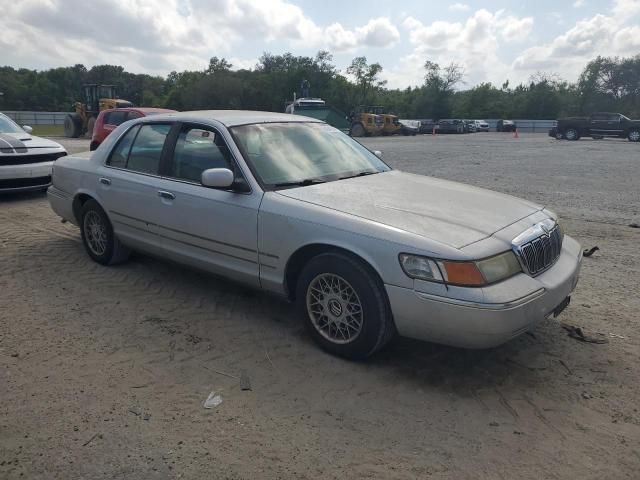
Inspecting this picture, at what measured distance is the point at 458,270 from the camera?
9.67ft

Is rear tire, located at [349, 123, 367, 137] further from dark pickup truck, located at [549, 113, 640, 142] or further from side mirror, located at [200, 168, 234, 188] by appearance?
side mirror, located at [200, 168, 234, 188]

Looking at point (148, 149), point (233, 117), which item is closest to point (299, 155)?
point (233, 117)

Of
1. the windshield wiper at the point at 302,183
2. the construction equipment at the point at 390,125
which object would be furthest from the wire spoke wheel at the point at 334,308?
the construction equipment at the point at 390,125

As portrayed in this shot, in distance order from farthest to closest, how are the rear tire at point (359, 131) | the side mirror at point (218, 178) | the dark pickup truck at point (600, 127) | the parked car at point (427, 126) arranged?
the parked car at point (427, 126) < the rear tire at point (359, 131) < the dark pickup truck at point (600, 127) < the side mirror at point (218, 178)

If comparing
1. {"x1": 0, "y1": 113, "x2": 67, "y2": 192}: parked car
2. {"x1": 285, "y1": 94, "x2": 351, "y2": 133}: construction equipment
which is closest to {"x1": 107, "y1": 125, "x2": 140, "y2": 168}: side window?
{"x1": 0, "y1": 113, "x2": 67, "y2": 192}: parked car

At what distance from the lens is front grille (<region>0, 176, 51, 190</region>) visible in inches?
326

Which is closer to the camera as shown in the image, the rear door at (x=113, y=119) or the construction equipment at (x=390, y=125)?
the rear door at (x=113, y=119)

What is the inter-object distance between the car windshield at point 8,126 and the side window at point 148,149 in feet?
18.9

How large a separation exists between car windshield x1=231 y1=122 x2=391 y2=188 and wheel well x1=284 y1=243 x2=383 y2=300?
563mm

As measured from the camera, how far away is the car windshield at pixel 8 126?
30.2 ft

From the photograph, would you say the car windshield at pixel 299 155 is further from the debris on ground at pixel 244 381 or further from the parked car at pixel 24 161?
the parked car at pixel 24 161

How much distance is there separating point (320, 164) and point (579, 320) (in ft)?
7.81

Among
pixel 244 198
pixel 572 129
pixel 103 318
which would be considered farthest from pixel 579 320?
pixel 572 129

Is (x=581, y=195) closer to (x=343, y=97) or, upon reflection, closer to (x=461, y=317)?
(x=461, y=317)
